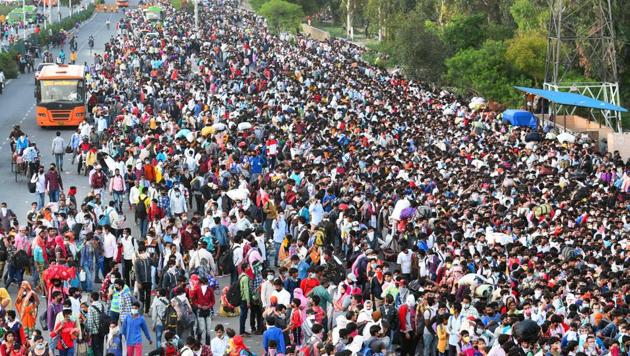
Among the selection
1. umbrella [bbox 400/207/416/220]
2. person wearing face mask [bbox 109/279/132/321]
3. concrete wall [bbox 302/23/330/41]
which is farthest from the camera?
concrete wall [bbox 302/23/330/41]

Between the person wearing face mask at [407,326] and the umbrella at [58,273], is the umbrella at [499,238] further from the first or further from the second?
the umbrella at [58,273]

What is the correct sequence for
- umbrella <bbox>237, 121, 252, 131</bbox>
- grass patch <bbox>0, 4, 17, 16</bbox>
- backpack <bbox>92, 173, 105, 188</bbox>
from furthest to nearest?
1. grass patch <bbox>0, 4, 17, 16</bbox>
2. umbrella <bbox>237, 121, 252, 131</bbox>
3. backpack <bbox>92, 173, 105, 188</bbox>

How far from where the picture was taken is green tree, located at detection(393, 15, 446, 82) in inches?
2315

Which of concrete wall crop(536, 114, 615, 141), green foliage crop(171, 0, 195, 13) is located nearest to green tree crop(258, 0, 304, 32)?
green foliage crop(171, 0, 195, 13)

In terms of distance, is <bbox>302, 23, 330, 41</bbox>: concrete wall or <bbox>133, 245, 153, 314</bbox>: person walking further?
<bbox>302, 23, 330, 41</bbox>: concrete wall

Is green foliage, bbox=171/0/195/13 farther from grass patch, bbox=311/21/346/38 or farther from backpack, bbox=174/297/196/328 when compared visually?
backpack, bbox=174/297/196/328

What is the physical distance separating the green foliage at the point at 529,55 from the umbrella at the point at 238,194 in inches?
1286

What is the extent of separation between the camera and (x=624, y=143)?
1603 inches

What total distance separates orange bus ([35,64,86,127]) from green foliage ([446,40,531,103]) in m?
19.1

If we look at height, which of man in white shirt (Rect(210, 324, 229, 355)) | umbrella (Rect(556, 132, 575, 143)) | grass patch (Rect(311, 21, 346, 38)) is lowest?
grass patch (Rect(311, 21, 346, 38))

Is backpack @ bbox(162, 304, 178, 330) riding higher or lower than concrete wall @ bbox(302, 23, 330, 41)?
higher

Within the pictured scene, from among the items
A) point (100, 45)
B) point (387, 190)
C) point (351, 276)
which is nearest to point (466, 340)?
point (351, 276)

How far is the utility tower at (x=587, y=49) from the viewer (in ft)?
157

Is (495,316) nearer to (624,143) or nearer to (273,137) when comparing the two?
(273,137)
